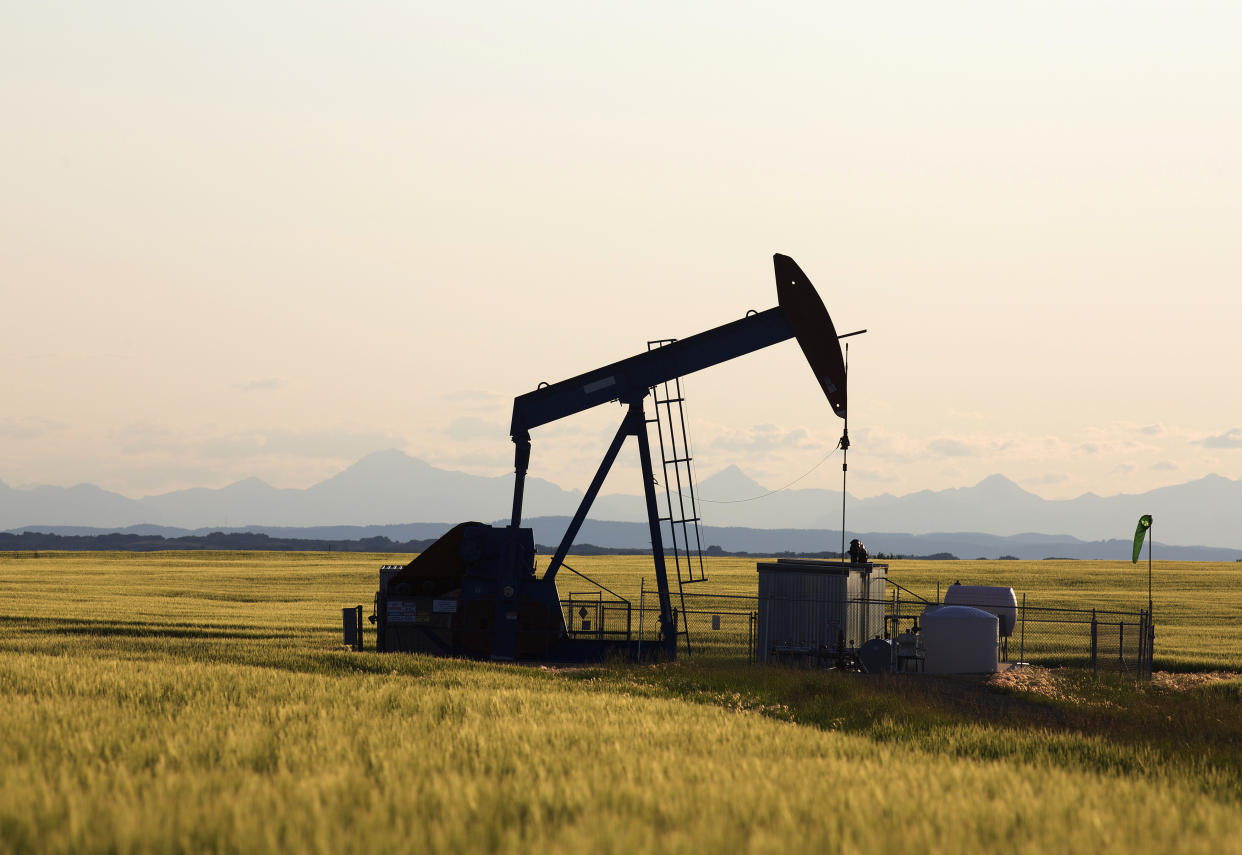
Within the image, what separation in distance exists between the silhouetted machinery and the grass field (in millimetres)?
1929

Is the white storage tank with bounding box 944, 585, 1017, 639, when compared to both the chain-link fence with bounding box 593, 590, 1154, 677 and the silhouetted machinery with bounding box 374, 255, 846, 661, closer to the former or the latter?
the chain-link fence with bounding box 593, 590, 1154, 677

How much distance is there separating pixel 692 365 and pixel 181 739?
14563 mm

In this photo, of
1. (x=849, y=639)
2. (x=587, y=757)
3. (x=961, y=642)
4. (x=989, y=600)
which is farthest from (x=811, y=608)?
(x=587, y=757)

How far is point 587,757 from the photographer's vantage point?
11008 mm

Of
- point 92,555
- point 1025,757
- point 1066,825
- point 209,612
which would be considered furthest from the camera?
point 92,555

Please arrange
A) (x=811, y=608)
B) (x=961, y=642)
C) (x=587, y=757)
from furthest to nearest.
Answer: (x=811, y=608), (x=961, y=642), (x=587, y=757)

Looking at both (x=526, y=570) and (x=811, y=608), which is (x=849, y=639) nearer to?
(x=811, y=608)

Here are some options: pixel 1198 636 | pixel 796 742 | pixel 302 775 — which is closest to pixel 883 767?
pixel 796 742

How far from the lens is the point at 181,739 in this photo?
1138 centimetres

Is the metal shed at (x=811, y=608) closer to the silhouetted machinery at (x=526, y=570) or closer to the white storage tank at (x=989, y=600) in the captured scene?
the silhouetted machinery at (x=526, y=570)

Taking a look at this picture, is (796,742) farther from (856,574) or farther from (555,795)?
(856,574)

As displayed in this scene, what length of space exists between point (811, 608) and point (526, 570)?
587 cm

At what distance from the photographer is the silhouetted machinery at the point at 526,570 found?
24250mm

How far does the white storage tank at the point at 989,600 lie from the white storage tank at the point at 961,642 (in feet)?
11.6
